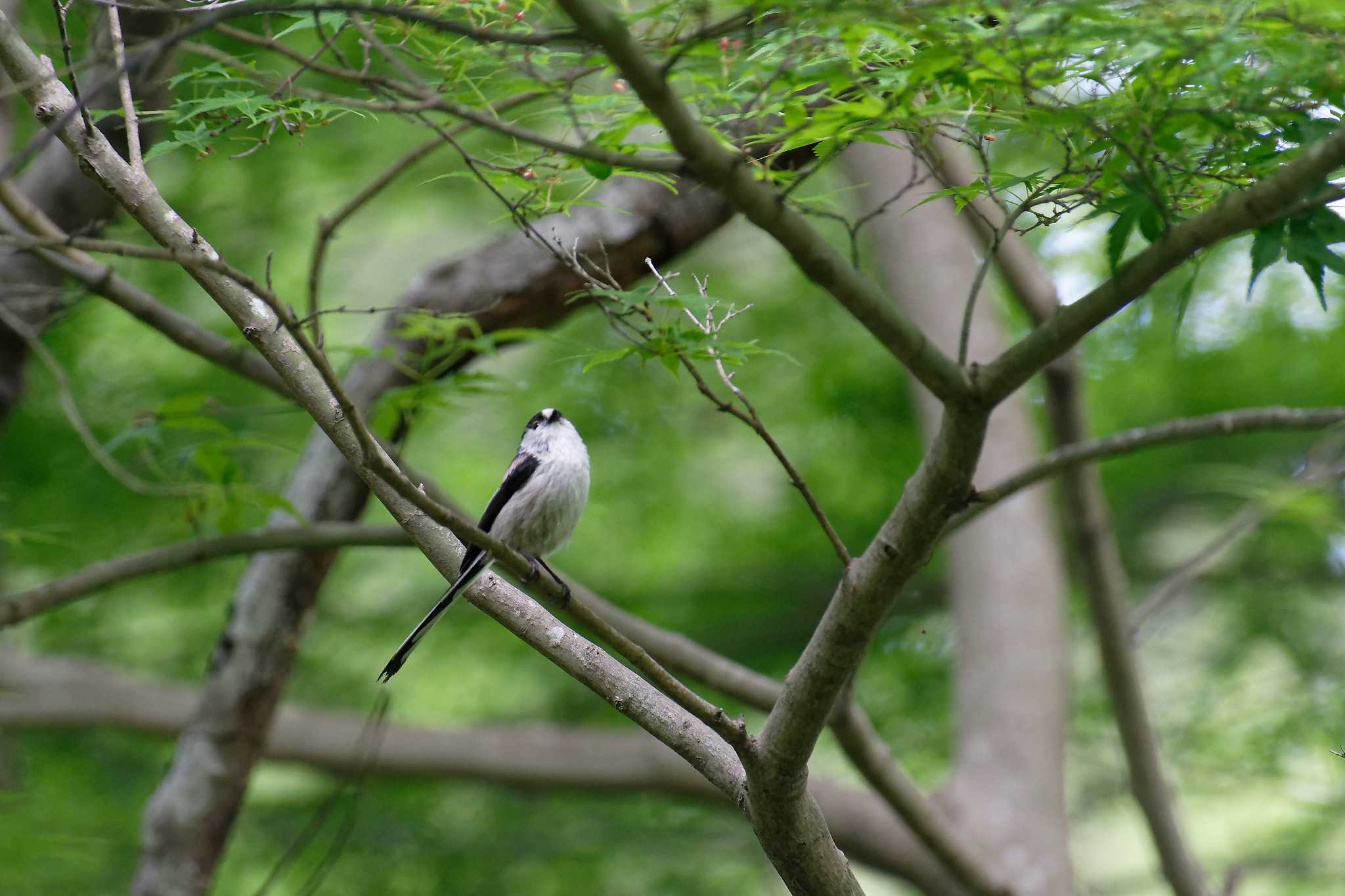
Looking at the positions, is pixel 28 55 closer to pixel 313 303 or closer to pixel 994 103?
pixel 313 303

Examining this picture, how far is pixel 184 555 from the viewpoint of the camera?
12.8 ft

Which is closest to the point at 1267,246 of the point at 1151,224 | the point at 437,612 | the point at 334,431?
the point at 1151,224

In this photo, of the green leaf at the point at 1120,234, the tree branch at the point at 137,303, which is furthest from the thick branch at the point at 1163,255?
the tree branch at the point at 137,303

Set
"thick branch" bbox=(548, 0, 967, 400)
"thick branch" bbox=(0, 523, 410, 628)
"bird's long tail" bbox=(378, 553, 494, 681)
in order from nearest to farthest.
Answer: "thick branch" bbox=(548, 0, 967, 400), "bird's long tail" bbox=(378, 553, 494, 681), "thick branch" bbox=(0, 523, 410, 628)

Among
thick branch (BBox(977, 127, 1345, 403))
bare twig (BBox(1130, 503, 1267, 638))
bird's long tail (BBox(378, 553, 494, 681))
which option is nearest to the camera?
thick branch (BBox(977, 127, 1345, 403))

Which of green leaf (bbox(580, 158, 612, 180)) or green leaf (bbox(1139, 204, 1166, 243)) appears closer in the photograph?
green leaf (bbox(1139, 204, 1166, 243))

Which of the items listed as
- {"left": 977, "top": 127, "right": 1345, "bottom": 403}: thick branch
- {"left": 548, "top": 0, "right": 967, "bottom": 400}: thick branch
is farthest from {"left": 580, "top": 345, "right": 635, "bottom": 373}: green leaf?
{"left": 977, "top": 127, "right": 1345, "bottom": 403}: thick branch

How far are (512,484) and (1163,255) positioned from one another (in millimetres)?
2855

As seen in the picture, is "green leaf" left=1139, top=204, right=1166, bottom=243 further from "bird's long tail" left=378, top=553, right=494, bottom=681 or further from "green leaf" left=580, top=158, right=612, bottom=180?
"bird's long tail" left=378, top=553, right=494, bottom=681

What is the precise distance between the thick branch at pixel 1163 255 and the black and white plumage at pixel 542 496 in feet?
7.01

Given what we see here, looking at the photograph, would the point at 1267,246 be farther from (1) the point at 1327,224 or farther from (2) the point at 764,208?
(2) the point at 764,208

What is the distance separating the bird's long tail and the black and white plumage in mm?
525

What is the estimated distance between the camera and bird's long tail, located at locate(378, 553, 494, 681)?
9.73 feet

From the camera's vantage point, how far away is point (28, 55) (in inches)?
113
